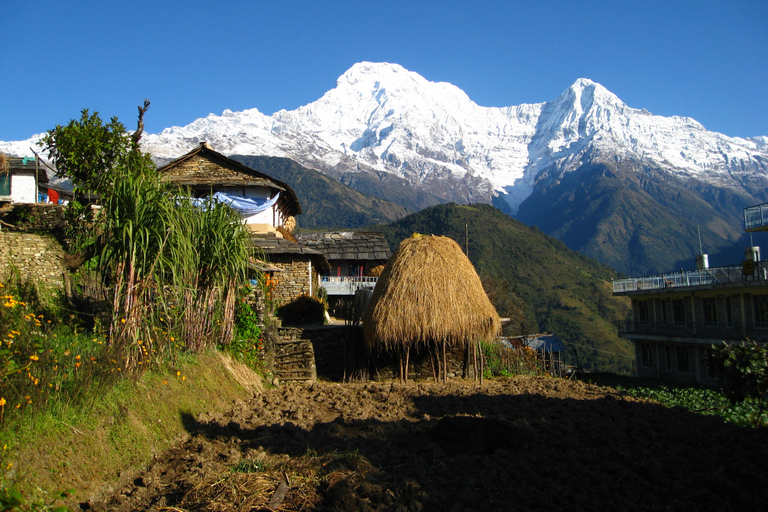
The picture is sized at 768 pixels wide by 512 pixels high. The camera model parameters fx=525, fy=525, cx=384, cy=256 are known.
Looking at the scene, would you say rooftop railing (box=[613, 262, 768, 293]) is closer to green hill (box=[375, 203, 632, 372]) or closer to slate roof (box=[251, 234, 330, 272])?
green hill (box=[375, 203, 632, 372])

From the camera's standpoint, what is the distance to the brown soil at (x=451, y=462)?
15.8ft

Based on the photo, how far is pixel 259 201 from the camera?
2022 centimetres

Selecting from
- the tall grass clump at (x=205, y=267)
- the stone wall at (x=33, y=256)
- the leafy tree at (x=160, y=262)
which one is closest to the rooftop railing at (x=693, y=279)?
the tall grass clump at (x=205, y=267)

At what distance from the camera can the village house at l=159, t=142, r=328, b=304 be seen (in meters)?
17.4

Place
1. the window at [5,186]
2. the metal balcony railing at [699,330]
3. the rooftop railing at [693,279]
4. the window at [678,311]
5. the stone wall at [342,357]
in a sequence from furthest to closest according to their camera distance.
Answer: the window at [678,311]
the rooftop railing at [693,279]
the window at [5,186]
the metal balcony railing at [699,330]
the stone wall at [342,357]

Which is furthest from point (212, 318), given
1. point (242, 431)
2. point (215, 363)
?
point (242, 431)

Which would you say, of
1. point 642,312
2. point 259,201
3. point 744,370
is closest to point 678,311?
point 642,312

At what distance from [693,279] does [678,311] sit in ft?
7.73

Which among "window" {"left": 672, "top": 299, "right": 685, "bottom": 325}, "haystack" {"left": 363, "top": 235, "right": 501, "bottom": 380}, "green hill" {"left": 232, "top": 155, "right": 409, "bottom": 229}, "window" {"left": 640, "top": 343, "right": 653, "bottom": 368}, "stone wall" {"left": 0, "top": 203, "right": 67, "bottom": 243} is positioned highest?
"green hill" {"left": 232, "top": 155, "right": 409, "bottom": 229}

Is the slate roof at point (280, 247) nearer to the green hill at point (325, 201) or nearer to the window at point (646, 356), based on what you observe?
the window at point (646, 356)

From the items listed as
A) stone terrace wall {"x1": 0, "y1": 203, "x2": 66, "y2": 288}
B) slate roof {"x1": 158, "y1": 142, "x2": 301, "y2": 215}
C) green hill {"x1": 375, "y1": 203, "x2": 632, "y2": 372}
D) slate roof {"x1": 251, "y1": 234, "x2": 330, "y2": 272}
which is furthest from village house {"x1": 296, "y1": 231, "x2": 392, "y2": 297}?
stone terrace wall {"x1": 0, "y1": 203, "x2": 66, "y2": 288}

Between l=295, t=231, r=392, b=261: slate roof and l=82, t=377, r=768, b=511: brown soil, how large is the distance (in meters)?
17.0

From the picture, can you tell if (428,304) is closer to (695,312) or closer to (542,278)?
(695,312)

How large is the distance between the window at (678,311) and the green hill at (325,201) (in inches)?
3120
